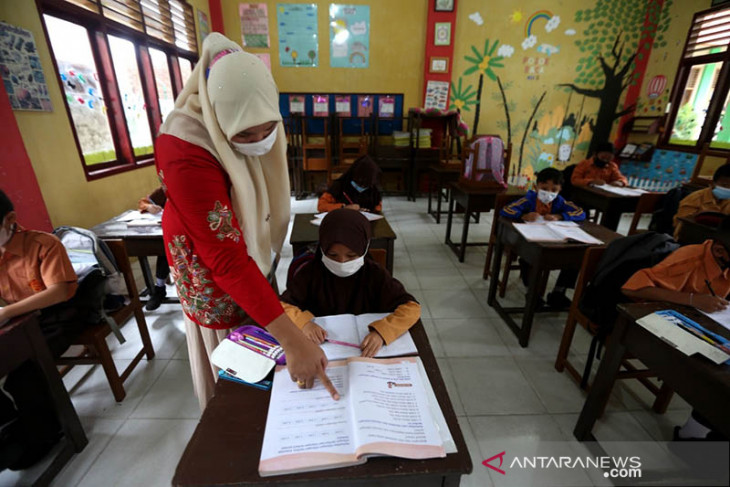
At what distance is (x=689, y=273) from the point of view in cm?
139

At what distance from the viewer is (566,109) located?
554cm

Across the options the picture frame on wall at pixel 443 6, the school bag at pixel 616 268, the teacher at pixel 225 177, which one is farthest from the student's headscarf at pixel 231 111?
the picture frame on wall at pixel 443 6

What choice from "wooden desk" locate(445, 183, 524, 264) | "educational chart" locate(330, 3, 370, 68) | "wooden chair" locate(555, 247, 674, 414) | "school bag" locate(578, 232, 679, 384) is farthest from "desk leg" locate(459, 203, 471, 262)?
"educational chart" locate(330, 3, 370, 68)

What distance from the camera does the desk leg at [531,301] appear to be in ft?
6.73

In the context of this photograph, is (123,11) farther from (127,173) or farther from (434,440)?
(434,440)

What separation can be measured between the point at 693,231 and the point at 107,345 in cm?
412

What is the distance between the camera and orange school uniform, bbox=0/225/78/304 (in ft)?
4.53

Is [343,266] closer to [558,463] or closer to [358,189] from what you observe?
[558,463]

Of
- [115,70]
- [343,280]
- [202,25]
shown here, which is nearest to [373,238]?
[343,280]

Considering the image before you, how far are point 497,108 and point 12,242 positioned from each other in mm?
5993

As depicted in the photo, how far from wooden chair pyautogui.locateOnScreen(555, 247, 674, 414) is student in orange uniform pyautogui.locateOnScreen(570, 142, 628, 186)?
2.38m

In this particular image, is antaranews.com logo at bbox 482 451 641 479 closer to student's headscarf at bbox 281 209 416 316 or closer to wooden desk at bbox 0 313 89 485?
student's headscarf at bbox 281 209 416 316

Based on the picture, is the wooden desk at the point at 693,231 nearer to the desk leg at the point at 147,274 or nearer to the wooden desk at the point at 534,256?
the wooden desk at the point at 534,256

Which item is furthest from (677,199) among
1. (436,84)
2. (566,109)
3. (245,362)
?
(245,362)
